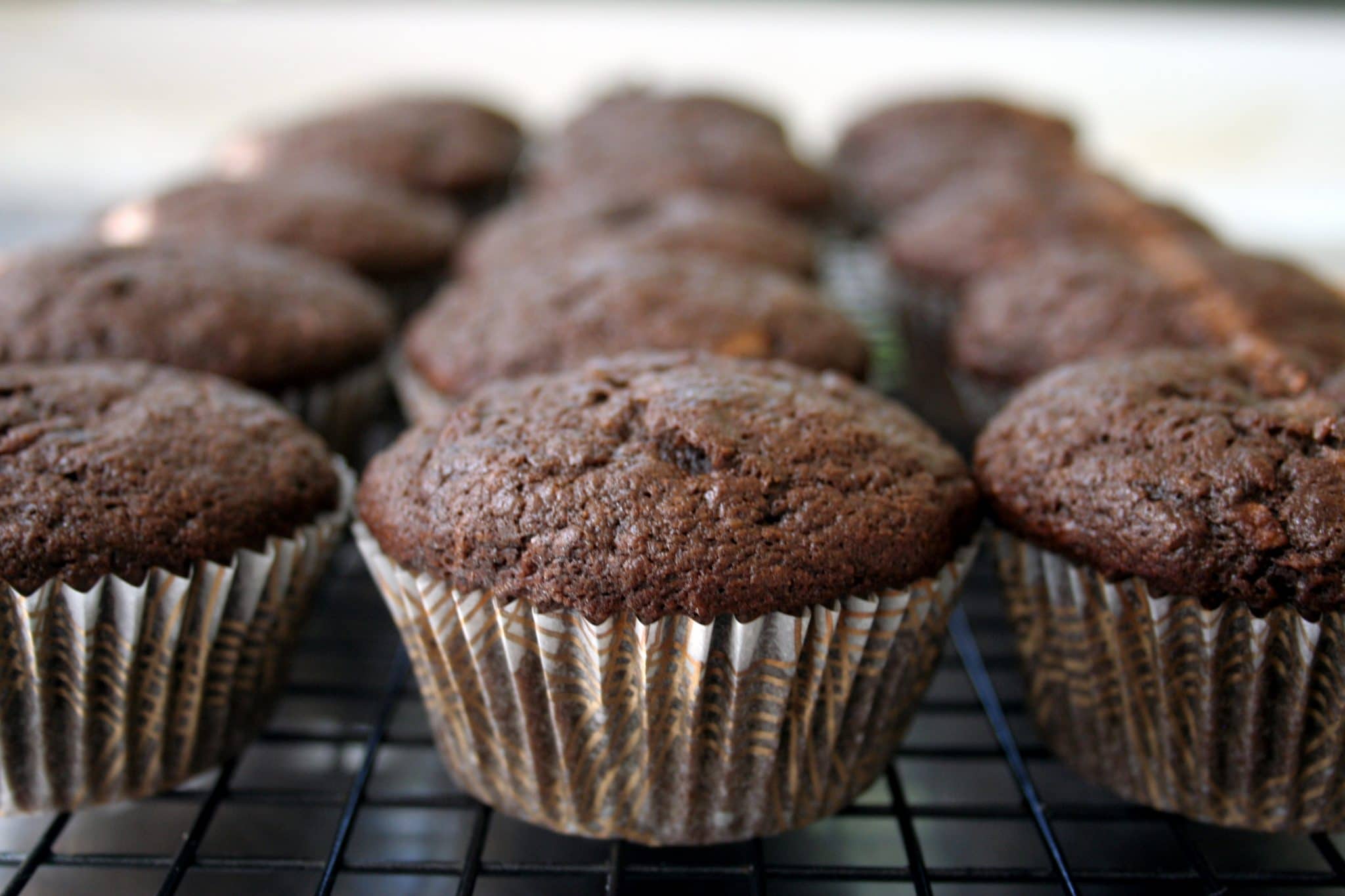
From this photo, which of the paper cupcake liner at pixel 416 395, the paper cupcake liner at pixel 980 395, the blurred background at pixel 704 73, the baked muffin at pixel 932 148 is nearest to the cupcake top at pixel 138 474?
the paper cupcake liner at pixel 416 395

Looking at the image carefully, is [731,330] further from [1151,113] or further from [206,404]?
[1151,113]

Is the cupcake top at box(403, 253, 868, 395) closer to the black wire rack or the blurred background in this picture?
the black wire rack

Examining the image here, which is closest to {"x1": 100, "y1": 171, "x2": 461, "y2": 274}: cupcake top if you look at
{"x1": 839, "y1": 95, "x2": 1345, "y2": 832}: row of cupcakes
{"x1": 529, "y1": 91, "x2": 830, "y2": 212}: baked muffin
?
{"x1": 529, "y1": 91, "x2": 830, "y2": 212}: baked muffin

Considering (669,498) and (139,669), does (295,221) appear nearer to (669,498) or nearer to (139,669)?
(139,669)

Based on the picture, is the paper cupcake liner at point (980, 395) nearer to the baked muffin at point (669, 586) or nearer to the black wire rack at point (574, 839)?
the black wire rack at point (574, 839)

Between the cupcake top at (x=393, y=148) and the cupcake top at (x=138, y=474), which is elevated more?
the cupcake top at (x=138, y=474)

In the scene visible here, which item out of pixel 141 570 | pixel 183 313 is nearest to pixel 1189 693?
pixel 141 570
